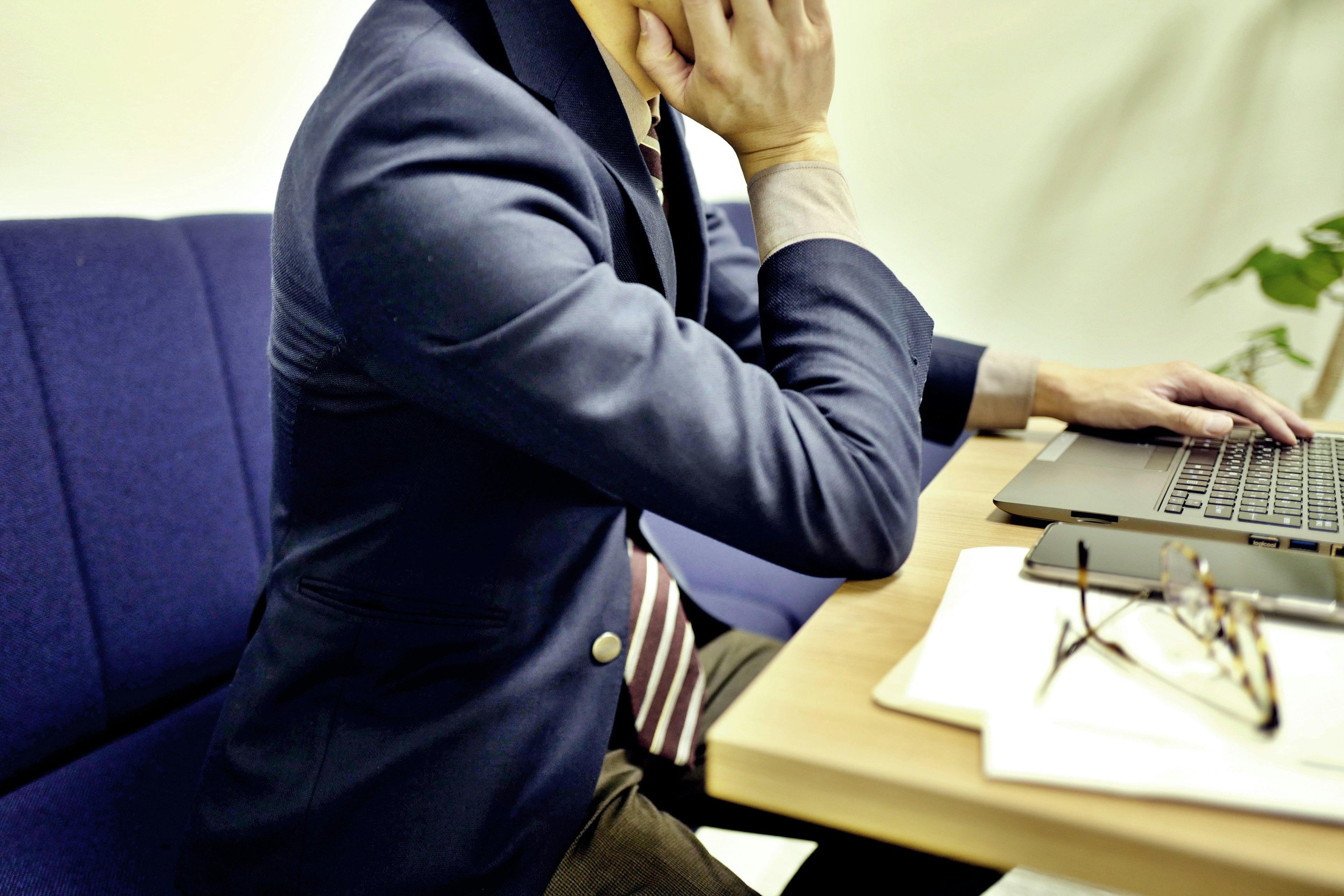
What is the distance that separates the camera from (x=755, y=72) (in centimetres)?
62

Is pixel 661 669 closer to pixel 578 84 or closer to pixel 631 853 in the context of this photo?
pixel 631 853

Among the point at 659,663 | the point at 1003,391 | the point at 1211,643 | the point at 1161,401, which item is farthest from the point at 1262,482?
the point at 659,663

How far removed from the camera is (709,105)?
638mm

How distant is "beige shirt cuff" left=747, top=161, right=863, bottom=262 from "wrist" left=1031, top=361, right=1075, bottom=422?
42cm

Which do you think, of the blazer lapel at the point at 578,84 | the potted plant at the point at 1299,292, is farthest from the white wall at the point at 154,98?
the potted plant at the point at 1299,292

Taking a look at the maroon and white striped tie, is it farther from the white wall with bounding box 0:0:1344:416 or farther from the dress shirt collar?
→ the white wall with bounding box 0:0:1344:416

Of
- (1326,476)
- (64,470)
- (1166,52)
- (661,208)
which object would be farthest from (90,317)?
(1166,52)

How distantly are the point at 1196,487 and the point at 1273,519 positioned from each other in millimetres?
95

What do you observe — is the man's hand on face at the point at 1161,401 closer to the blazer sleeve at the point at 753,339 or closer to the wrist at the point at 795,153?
the blazer sleeve at the point at 753,339

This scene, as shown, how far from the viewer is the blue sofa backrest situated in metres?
0.78

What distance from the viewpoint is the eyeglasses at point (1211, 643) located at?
35 cm

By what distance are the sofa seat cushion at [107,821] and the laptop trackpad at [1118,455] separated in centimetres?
86

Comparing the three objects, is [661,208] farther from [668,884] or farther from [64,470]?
[64,470]

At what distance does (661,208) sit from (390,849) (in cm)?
51
